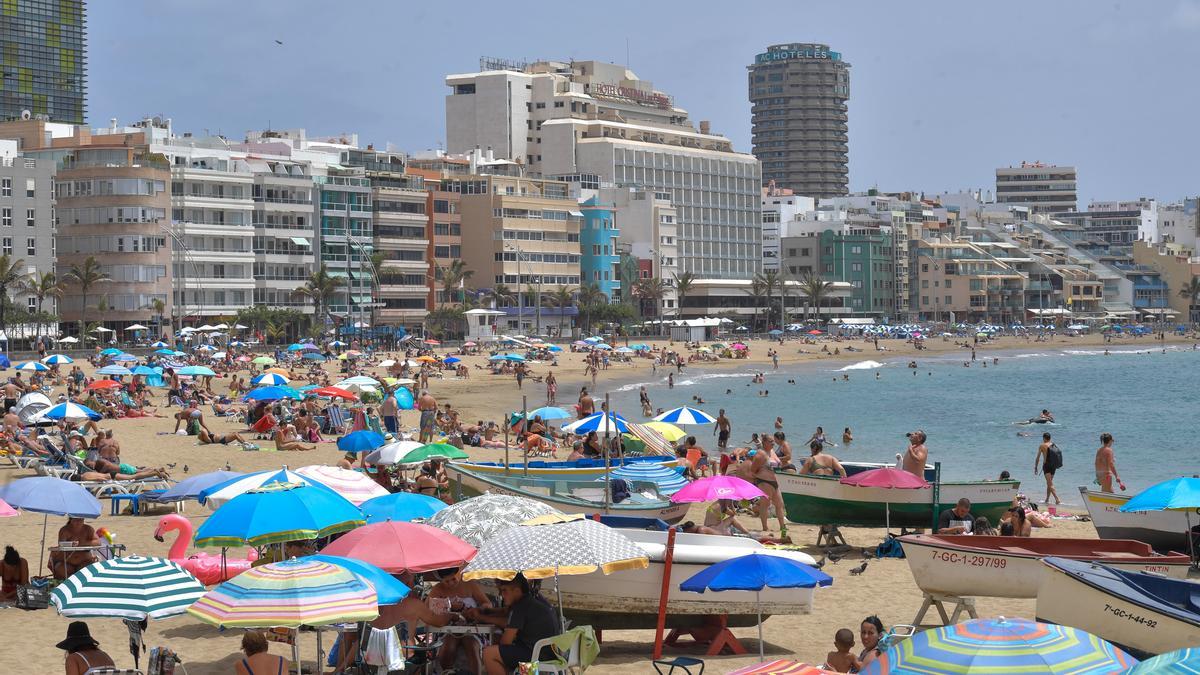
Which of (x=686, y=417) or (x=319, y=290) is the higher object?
(x=319, y=290)

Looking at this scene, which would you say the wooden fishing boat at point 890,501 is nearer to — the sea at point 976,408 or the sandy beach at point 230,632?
the sandy beach at point 230,632

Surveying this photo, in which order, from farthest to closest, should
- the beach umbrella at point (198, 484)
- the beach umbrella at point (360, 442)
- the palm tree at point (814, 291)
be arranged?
the palm tree at point (814, 291)
the beach umbrella at point (360, 442)
the beach umbrella at point (198, 484)

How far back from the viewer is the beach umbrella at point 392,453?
20953mm

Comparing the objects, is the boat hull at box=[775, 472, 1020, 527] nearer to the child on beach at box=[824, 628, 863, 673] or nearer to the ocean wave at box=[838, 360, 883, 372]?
the child on beach at box=[824, 628, 863, 673]

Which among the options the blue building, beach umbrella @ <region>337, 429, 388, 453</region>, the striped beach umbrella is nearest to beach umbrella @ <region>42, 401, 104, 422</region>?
beach umbrella @ <region>337, 429, 388, 453</region>

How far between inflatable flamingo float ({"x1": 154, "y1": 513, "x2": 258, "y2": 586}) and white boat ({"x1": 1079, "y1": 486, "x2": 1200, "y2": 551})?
10677 mm

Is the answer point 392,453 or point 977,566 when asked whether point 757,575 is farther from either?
point 392,453

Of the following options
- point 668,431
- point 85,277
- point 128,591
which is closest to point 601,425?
point 668,431

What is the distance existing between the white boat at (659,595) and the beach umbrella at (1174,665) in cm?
590

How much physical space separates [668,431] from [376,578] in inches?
610

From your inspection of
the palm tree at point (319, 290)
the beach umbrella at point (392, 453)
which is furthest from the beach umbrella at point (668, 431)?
the palm tree at point (319, 290)

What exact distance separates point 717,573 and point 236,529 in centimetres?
421

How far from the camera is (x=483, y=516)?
13688 mm

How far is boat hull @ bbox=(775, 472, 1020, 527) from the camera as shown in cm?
1925
